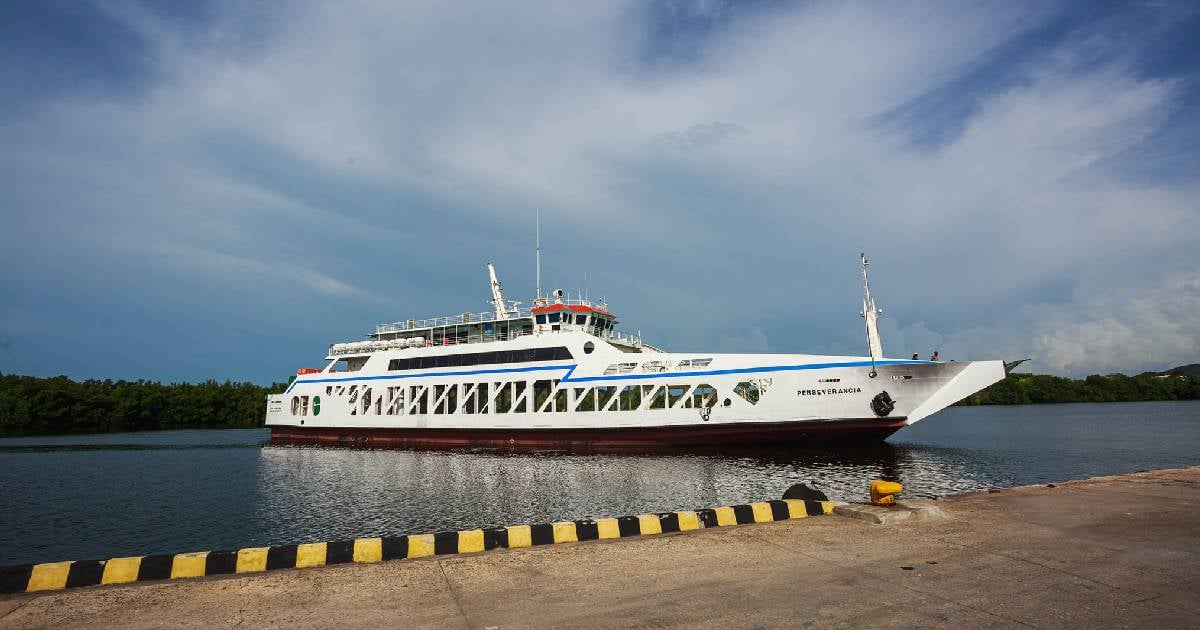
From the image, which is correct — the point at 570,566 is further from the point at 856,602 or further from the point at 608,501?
the point at 608,501

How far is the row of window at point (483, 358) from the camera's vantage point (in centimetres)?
3819

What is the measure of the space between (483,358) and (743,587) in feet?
114

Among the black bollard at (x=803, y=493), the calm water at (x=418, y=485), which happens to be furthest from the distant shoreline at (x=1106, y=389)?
the black bollard at (x=803, y=493)

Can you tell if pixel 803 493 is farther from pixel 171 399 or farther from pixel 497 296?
pixel 171 399

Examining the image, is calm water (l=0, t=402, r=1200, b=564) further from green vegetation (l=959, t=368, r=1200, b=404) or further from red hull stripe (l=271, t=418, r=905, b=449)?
green vegetation (l=959, t=368, r=1200, b=404)

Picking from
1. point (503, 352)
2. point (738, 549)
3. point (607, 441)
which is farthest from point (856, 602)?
point (503, 352)

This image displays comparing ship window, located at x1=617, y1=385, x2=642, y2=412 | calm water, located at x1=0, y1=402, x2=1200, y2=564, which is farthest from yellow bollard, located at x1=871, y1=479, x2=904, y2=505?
ship window, located at x1=617, y1=385, x2=642, y2=412

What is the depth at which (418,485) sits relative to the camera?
26.3m

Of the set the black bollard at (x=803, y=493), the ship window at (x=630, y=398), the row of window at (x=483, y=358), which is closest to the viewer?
the black bollard at (x=803, y=493)

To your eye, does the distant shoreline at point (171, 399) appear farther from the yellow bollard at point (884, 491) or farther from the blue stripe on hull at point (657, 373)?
the yellow bollard at point (884, 491)

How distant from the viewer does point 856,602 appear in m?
6.42

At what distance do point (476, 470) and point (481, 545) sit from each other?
72.3ft

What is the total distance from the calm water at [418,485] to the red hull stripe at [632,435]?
1083mm

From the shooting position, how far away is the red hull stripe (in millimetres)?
30734
